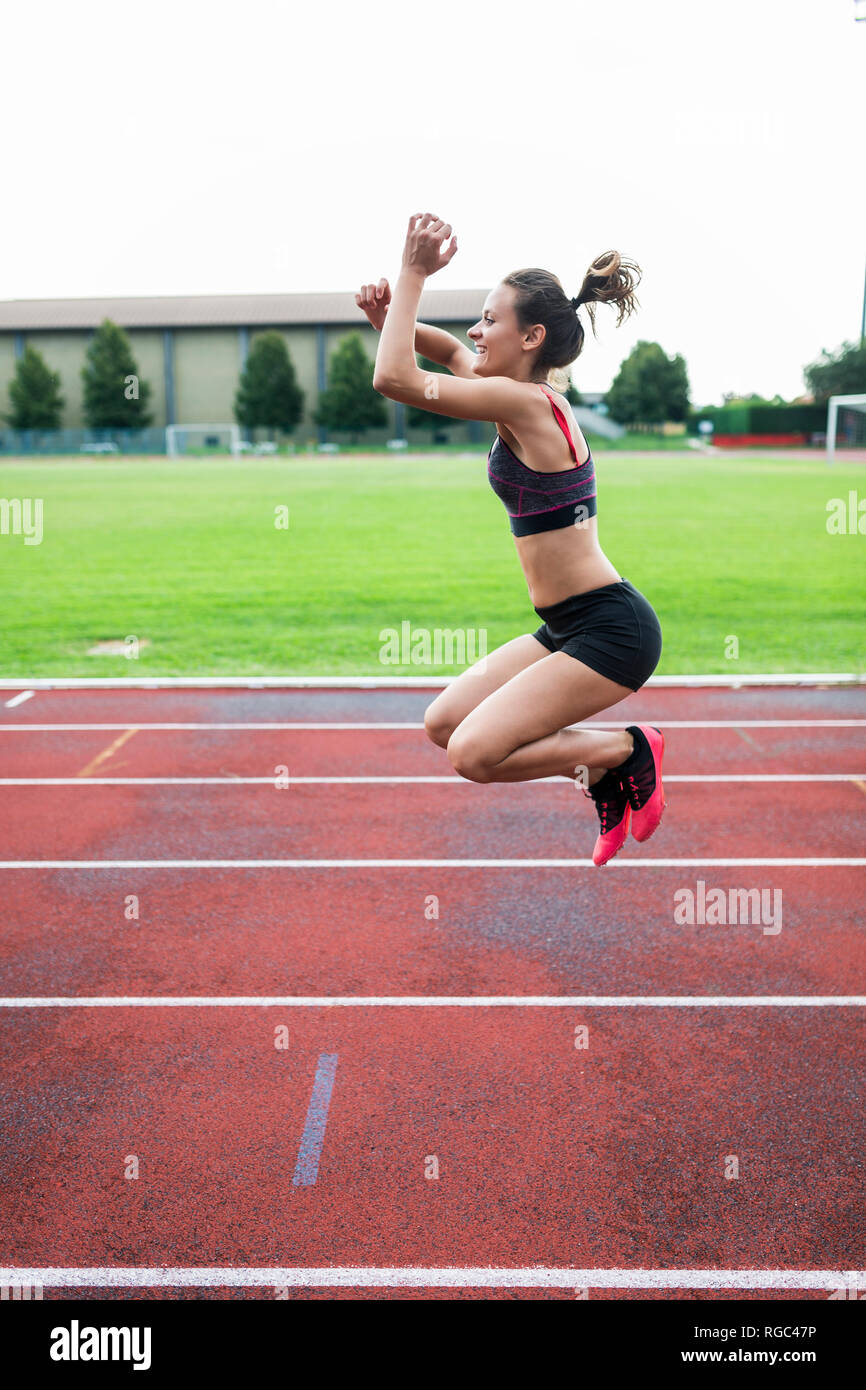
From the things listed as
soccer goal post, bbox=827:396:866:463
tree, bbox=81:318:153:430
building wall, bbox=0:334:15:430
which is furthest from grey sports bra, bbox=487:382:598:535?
building wall, bbox=0:334:15:430

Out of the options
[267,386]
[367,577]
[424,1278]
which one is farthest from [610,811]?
[267,386]

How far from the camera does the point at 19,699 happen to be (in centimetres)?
1062

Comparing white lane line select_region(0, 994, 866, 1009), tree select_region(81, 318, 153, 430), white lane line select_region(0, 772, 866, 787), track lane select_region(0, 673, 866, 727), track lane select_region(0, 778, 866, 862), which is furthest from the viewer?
tree select_region(81, 318, 153, 430)

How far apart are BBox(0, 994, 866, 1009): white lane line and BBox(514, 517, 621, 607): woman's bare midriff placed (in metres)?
1.86

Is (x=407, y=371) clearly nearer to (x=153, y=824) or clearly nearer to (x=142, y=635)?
(x=153, y=824)

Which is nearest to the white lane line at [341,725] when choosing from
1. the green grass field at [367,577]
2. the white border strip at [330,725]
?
the white border strip at [330,725]

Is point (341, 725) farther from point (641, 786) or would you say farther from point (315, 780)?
point (641, 786)

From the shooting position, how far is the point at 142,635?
13.4 m

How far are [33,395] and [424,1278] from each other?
6906cm

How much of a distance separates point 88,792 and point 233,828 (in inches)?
56.0

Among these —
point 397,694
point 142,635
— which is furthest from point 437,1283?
point 142,635

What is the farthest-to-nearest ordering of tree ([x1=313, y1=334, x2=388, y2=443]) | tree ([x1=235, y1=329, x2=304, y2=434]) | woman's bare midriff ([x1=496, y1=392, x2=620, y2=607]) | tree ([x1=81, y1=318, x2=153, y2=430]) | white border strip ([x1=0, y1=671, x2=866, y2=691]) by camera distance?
tree ([x1=235, y1=329, x2=304, y2=434]) < tree ([x1=313, y1=334, x2=388, y2=443]) < tree ([x1=81, y1=318, x2=153, y2=430]) < white border strip ([x1=0, y1=671, x2=866, y2=691]) < woman's bare midriff ([x1=496, y1=392, x2=620, y2=607])

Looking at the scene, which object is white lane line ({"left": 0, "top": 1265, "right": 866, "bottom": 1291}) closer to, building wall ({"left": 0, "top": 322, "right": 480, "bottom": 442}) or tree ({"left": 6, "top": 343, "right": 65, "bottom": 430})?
building wall ({"left": 0, "top": 322, "right": 480, "bottom": 442})

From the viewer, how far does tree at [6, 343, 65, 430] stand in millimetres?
65000
